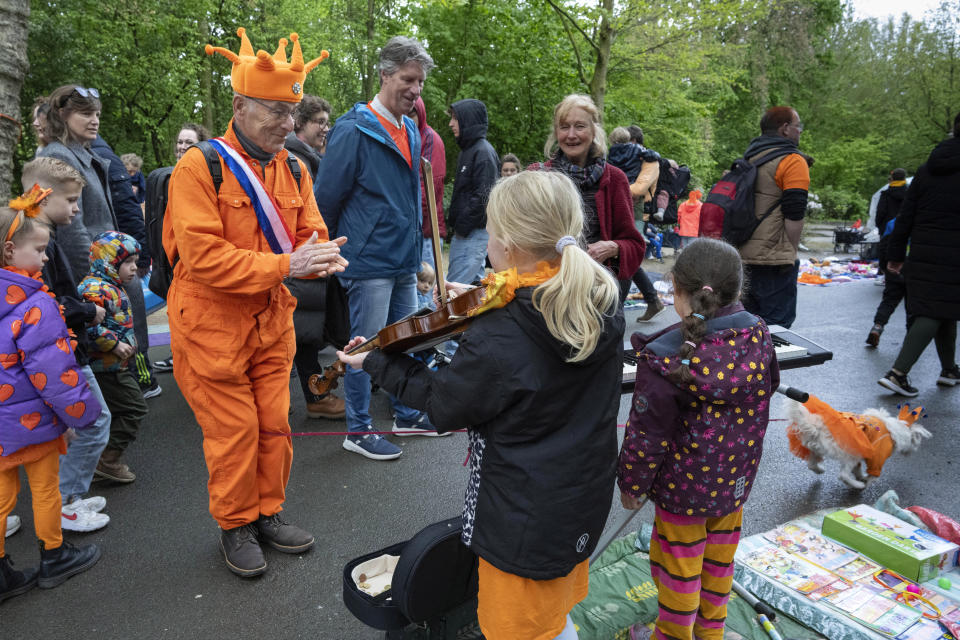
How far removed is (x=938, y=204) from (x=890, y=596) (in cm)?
358

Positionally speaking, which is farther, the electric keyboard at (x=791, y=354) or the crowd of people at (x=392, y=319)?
the electric keyboard at (x=791, y=354)

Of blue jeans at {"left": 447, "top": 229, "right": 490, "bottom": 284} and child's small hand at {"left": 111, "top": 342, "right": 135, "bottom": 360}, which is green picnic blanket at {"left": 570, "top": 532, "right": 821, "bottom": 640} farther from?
blue jeans at {"left": 447, "top": 229, "right": 490, "bottom": 284}

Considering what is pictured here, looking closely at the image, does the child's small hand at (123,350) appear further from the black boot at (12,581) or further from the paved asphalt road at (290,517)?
the black boot at (12,581)

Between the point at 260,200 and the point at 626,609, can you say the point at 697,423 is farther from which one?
the point at 260,200

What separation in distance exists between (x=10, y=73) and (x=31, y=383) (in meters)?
3.35

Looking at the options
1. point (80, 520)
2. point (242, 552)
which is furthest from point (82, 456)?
point (242, 552)

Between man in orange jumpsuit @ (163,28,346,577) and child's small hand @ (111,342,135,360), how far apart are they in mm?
953

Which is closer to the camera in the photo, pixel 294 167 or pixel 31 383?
pixel 31 383

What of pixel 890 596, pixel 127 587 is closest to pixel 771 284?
pixel 890 596

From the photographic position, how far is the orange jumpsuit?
254 centimetres

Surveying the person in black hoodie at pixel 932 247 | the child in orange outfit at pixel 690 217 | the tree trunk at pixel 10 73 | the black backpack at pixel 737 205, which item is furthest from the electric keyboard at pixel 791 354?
the child in orange outfit at pixel 690 217

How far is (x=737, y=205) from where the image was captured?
4488mm

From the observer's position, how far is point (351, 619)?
263cm

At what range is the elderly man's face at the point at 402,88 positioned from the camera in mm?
3697
